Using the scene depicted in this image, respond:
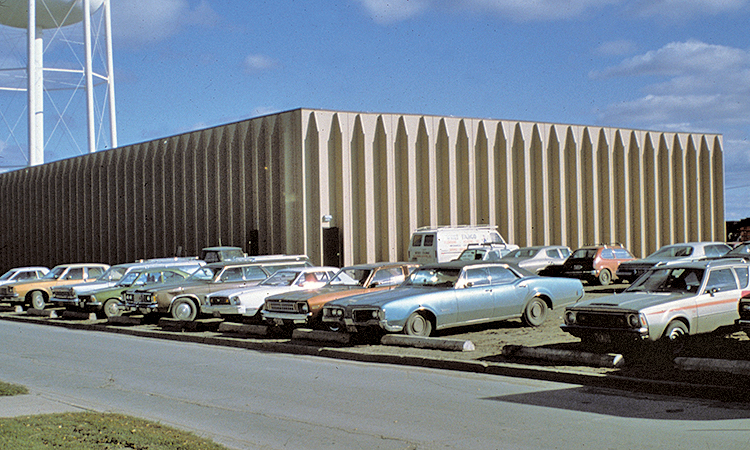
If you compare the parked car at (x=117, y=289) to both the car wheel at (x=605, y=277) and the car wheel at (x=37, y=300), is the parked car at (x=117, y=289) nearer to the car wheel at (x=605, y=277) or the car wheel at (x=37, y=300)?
the car wheel at (x=37, y=300)

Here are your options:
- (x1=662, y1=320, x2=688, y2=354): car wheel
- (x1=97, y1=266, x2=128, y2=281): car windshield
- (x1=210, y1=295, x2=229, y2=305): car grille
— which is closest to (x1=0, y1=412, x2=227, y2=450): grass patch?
(x1=662, y1=320, x2=688, y2=354): car wheel

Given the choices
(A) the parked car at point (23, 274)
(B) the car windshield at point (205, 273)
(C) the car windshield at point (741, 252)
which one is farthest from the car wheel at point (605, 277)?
(A) the parked car at point (23, 274)

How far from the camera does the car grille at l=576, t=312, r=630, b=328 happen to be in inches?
426

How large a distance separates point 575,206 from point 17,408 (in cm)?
3840

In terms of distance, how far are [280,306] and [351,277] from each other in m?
1.80

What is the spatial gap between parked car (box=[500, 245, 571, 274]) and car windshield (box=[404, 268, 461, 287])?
12566 millimetres

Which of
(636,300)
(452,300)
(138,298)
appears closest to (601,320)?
(636,300)

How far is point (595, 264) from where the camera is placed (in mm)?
25734

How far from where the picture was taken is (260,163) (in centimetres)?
3738

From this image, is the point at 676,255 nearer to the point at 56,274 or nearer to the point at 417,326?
the point at 417,326

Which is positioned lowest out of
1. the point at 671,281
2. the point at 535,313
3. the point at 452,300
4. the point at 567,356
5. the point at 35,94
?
the point at 567,356

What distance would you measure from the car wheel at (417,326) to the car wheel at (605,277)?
1346 centimetres

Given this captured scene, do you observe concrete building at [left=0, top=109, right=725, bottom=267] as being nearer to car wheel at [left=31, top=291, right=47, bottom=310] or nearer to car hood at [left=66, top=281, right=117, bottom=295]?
car wheel at [left=31, top=291, right=47, bottom=310]

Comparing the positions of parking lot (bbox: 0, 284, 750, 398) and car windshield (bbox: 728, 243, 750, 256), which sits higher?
car windshield (bbox: 728, 243, 750, 256)
